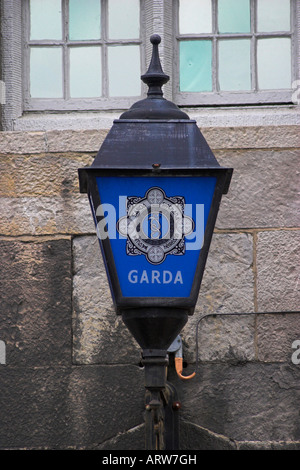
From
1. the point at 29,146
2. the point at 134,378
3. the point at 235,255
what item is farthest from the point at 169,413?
the point at 29,146

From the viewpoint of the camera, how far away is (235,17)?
486 cm

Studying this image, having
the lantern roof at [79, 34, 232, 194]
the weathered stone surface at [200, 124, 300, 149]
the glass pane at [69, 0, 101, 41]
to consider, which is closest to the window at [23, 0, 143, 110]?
the glass pane at [69, 0, 101, 41]

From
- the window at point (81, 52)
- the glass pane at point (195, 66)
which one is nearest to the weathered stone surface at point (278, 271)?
the glass pane at point (195, 66)

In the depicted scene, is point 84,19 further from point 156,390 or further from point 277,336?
point 156,390

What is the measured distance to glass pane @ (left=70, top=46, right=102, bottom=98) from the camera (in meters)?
4.88

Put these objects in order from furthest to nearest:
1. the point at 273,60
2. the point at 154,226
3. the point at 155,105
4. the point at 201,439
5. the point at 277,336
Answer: the point at 273,60 < the point at 277,336 < the point at 201,439 < the point at 155,105 < the point at 154,226

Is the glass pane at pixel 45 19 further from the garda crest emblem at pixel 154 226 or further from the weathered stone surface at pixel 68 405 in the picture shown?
the garda crest emblem at pixel 154 226

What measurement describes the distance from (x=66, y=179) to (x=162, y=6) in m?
0.94

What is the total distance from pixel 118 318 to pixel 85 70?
1229 millimetres

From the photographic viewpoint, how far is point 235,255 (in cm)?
453

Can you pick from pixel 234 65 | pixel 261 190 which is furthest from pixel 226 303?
pixel 234 65

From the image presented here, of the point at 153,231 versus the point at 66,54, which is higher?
the point at 66,54

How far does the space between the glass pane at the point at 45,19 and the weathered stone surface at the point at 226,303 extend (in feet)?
4.20
